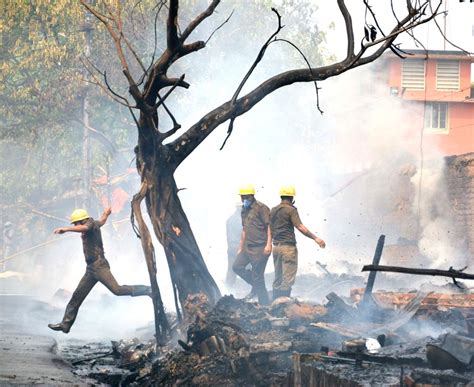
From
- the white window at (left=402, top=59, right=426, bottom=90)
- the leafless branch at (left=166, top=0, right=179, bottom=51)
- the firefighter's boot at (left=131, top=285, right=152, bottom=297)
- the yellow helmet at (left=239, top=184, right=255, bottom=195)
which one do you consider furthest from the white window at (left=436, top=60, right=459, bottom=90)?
the leafless branch at (left=166, top=0, right=179, bottom=51)

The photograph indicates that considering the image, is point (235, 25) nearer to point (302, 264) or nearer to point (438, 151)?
point (438, 151)

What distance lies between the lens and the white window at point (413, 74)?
37372 millimetres

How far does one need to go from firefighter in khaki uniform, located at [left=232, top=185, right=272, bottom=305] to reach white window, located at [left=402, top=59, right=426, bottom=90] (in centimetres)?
2545

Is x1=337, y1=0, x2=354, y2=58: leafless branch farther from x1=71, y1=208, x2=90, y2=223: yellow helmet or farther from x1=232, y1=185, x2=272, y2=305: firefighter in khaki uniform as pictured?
x1=71, y1=208, x2=90, y2=223: yellow helmet

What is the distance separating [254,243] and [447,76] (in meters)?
26.6

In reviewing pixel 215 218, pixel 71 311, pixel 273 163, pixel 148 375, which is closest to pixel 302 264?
pixel 215 218

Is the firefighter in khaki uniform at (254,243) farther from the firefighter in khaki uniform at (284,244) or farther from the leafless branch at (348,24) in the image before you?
the leafless branch at (348,24)

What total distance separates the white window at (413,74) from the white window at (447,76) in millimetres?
659

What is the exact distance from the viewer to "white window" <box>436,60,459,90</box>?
37469 millimetres

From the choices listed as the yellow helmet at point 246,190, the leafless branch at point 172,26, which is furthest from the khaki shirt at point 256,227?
the leafless branch at point 172,26

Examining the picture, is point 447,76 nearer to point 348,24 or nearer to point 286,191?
point 286,191

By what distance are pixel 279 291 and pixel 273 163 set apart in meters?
21.0

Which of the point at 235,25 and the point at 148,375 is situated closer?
the point at 148,375

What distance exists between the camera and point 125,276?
2258 centimetres
